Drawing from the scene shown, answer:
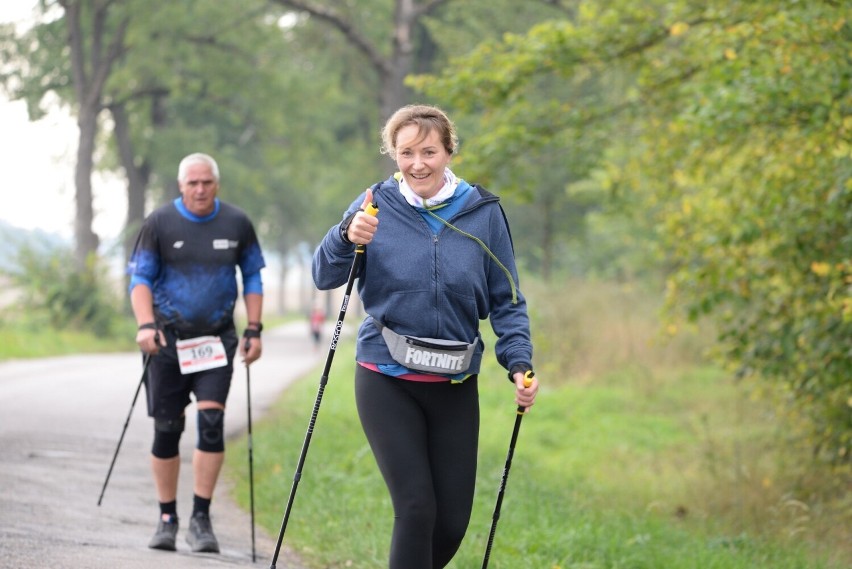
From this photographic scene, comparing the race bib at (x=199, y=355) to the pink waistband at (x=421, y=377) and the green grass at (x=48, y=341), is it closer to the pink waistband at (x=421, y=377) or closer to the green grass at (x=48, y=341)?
the pink waistband at (x=421, y=377)

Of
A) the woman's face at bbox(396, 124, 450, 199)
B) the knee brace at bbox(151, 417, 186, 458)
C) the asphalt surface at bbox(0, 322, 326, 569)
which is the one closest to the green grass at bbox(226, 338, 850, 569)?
the asphalt surface at bbox(0, 322, 326, 569)

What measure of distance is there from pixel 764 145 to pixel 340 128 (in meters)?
33.1

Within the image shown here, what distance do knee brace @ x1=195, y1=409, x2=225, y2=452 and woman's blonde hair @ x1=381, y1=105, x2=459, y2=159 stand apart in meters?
2.52

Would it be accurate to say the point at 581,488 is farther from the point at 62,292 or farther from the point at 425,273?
the point at 62,292

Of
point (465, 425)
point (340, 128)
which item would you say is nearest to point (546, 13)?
point (340, 128)

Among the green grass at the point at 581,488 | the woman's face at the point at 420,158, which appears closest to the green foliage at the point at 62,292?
the green grass at the point at 581,488

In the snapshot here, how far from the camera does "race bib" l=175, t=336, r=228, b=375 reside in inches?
264

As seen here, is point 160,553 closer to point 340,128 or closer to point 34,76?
point 34,76

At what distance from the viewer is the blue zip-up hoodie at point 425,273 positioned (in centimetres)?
459

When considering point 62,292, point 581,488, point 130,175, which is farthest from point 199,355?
point 130,175

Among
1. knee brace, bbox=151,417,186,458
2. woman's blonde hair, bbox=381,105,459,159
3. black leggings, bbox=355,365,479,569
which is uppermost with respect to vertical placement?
woman's blonde hair, bbox=381,105,459,159

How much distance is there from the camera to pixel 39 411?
43.9 ft

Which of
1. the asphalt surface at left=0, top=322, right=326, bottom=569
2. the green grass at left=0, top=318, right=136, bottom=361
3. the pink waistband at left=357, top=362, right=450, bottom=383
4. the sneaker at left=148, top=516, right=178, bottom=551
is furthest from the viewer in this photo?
the green grass at left=0, top=318, right=136, bottom=361

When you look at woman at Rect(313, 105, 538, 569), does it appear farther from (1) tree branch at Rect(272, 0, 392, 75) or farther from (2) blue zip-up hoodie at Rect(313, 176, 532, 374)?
(1) tree branch at Rect(272, 0, 392, 75)
